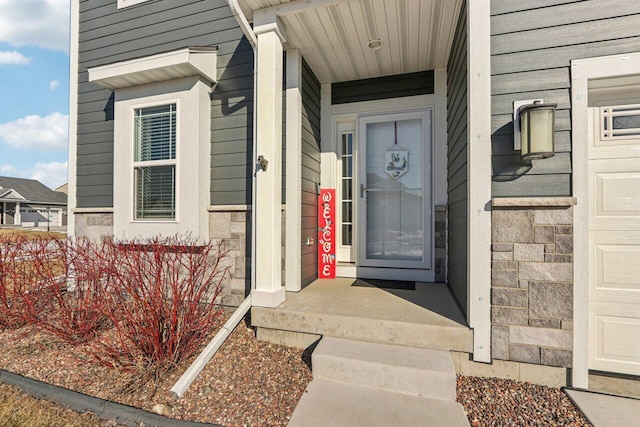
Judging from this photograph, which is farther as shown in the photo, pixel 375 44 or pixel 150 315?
pixel 375 44

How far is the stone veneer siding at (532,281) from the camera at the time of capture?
193cm

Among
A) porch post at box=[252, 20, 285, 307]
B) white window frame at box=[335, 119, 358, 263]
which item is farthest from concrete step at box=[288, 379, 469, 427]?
white window frame at box=[335, 119, 358, 263]

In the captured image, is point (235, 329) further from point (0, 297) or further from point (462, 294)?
point (0, 297)

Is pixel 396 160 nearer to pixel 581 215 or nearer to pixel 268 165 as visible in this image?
pixel 268 165

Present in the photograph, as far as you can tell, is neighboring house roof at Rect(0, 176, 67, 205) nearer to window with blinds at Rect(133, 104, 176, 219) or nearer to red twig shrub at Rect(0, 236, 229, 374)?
red twig shrub at Rect(0, 236, 229, 374)

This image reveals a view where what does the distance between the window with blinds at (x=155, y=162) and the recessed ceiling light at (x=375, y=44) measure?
7.38 ft

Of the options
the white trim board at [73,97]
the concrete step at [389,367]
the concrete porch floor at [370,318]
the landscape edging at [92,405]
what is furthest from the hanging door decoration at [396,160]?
the white trim board at [73,97]

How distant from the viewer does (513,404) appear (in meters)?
1.79

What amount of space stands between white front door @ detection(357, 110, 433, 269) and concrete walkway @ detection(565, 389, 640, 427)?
1723mm

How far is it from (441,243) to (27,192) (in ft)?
93.8

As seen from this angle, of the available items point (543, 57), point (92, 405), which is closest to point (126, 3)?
point (92, 405)

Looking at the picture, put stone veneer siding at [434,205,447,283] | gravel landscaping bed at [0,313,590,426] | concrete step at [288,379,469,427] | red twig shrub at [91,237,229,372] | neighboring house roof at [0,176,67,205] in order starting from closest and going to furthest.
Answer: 1. concrete step at [288,379,469,427]
2. gravel landscaping bed at [0,313,590,426]
3. red twig shrub at [91,237,229,372]
4. stone veneer siding at [434,205,447,283]
5. neighboring house roof at [0,176,67,205]

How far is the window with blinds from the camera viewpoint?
132 inches

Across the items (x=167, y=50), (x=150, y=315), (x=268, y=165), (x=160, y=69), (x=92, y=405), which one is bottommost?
(x=92, y=405)
